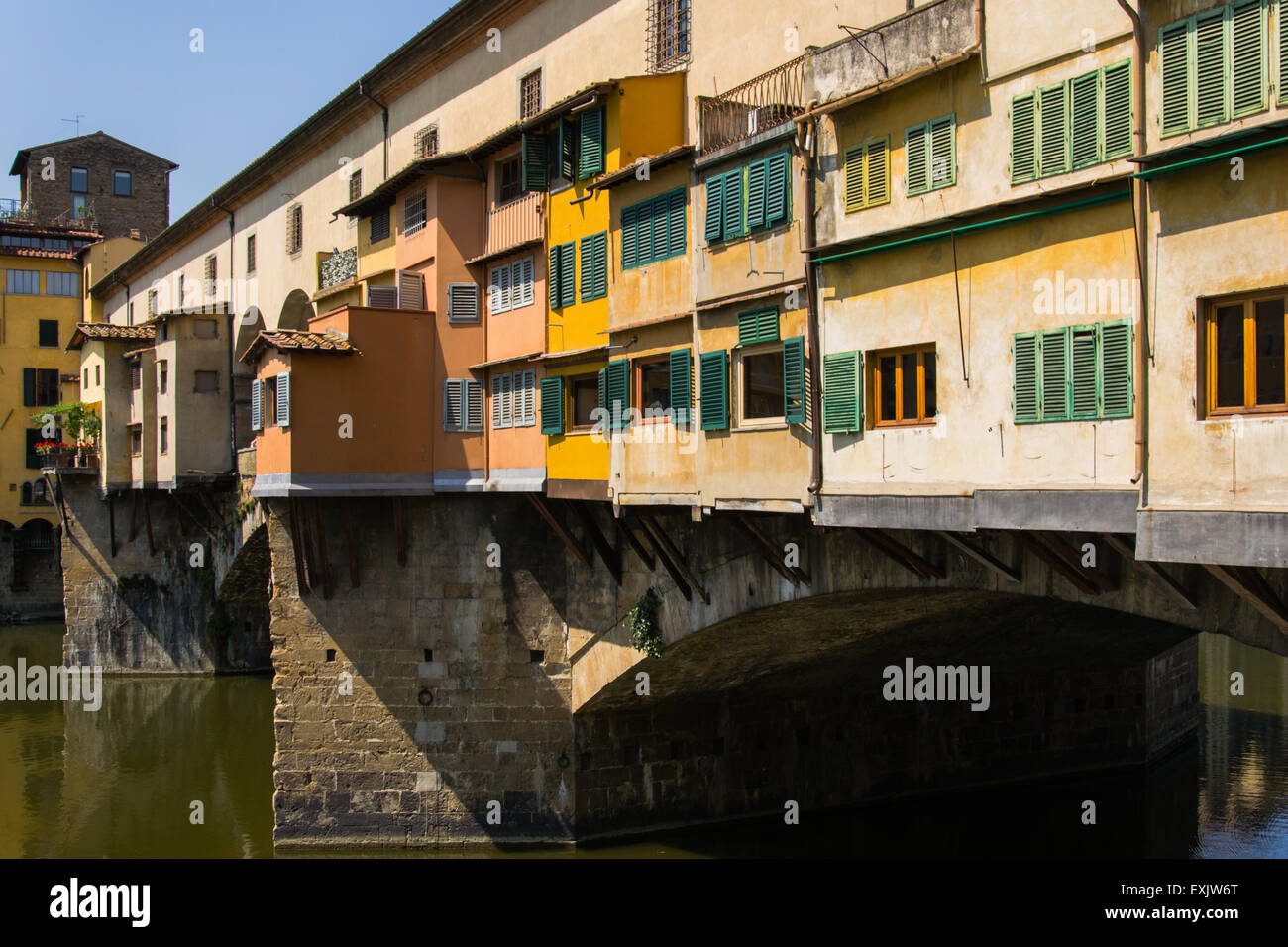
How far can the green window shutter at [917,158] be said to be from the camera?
13.1 metres

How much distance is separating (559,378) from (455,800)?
26.0 ft

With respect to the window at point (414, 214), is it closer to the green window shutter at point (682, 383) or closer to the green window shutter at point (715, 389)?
the green window shutter at point (682, 383)

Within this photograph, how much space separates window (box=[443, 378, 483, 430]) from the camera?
2322 cm

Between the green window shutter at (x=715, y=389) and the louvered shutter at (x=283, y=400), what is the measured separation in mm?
9401

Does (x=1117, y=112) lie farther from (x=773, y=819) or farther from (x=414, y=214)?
(x=773, y=819)

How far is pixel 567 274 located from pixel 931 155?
8500 millimetres

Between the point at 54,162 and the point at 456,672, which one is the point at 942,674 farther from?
the point at 54,162

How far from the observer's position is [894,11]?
49.8 ft

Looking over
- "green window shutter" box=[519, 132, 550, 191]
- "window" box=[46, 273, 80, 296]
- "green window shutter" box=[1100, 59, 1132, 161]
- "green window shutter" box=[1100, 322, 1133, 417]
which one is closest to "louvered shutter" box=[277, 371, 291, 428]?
"green window shutter" box=[519, 132, 550, 191]

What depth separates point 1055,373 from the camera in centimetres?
1170

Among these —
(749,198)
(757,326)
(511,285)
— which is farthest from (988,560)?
(511,285)

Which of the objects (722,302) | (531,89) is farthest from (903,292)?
(531,89)

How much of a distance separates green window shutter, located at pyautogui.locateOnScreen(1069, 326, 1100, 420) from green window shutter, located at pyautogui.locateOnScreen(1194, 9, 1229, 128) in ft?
6.63

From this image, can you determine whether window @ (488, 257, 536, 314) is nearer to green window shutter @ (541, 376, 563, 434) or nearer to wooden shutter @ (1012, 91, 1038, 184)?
green window shutter @ (541, 376, 563, 434)
